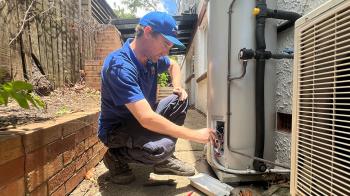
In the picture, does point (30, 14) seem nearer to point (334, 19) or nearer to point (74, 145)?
point (74, 145)

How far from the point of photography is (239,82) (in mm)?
1953

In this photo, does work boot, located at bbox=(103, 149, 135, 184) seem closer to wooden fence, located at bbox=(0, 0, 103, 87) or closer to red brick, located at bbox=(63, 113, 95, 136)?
red brick, located at bbox=(63, 113, 95, 136)

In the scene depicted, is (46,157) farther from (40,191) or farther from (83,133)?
(83,133)

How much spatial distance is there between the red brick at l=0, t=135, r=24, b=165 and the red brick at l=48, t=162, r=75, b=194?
39cm

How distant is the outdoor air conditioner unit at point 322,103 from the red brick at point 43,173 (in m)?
1.27

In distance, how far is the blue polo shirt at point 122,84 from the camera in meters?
1.74

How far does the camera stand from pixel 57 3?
4.23 metres

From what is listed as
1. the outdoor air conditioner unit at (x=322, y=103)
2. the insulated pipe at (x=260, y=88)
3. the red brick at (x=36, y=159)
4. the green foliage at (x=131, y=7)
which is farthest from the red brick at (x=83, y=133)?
the green foliage at (x=131, y=7)

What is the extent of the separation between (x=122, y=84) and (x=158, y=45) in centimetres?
40

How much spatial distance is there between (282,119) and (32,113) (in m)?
1.82

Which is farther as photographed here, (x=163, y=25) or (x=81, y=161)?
(x=81, y=161)

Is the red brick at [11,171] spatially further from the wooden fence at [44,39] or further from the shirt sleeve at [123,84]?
the wooden fence at [44,39]

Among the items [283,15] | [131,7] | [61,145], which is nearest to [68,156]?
[61,145]

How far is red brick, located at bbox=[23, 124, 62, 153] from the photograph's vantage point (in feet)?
4.66
